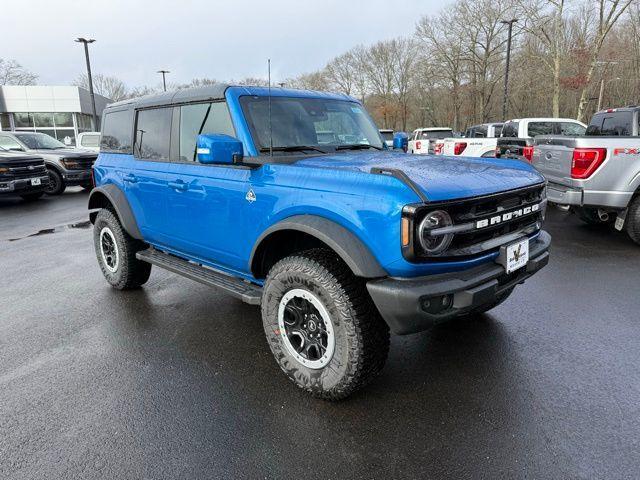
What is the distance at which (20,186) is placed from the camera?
11.4 meters

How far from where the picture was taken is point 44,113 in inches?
1563

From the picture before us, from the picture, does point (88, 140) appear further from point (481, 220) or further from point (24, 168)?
point (481, 220)

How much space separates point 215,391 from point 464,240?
1888 mm

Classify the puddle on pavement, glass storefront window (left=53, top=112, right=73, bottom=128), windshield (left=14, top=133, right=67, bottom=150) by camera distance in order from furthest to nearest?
glass storefront window (left=53, top=112, right=73, bottom=128) → windshield (left=14, top=133, right=67, bottom=150) → the puddle on pavement

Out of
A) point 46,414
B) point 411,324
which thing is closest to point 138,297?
point 46,414

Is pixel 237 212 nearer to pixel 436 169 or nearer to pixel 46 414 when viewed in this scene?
pixel 436 169

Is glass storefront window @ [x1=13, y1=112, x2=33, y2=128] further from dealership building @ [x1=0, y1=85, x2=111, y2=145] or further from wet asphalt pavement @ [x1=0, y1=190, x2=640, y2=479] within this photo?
wet asphalt pavement @ [x1=0, y1=190, x2=640, y2=479]

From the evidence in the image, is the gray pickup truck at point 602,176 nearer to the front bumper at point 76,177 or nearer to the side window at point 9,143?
the front bumper at point 76,177

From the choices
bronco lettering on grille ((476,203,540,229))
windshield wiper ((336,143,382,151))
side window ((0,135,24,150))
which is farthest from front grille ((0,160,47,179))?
bronco lettering on grille ((476,203,540,229))

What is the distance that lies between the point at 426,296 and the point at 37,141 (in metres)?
16.1

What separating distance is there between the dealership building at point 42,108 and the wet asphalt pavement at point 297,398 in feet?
136

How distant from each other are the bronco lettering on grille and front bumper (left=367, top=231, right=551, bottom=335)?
29cm

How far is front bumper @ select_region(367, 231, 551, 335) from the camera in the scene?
2312mm

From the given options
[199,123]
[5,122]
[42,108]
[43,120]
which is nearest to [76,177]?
[199,123]
